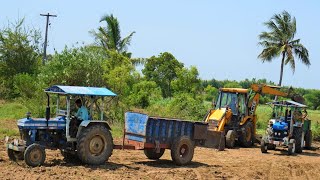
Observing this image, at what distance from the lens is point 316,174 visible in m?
15.1

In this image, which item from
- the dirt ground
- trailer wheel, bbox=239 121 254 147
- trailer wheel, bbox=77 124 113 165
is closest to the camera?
the dirt ground

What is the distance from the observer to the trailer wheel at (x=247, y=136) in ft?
72.5

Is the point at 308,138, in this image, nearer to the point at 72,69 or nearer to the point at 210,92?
the point at 72,69

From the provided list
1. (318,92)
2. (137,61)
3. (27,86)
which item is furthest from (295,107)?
(318,92)

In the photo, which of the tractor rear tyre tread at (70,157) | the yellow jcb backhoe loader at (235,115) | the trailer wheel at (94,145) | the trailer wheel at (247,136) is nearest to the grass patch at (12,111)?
the yellow jcb backhoe loader at (235,115)

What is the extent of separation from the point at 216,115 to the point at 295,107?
10.9 feet

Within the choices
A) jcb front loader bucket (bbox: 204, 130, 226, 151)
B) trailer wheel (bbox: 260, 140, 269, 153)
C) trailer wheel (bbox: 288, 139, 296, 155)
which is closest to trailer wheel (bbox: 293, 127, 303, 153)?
trailer wheel (bbox: 288, 139, 296, 155)

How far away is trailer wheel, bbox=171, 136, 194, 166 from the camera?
1479cm

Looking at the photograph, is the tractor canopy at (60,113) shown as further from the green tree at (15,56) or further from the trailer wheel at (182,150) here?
the green tree at (15,56)

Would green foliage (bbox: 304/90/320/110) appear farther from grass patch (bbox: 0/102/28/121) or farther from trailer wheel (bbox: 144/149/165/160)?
trailer wheel (bbox: 144/149/165/160)

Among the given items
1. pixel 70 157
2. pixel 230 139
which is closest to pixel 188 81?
pixel 230 139

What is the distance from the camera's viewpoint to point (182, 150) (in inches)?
596

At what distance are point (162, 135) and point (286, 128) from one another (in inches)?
306

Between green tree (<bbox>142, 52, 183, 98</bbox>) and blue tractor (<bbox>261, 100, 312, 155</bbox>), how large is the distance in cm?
2673
